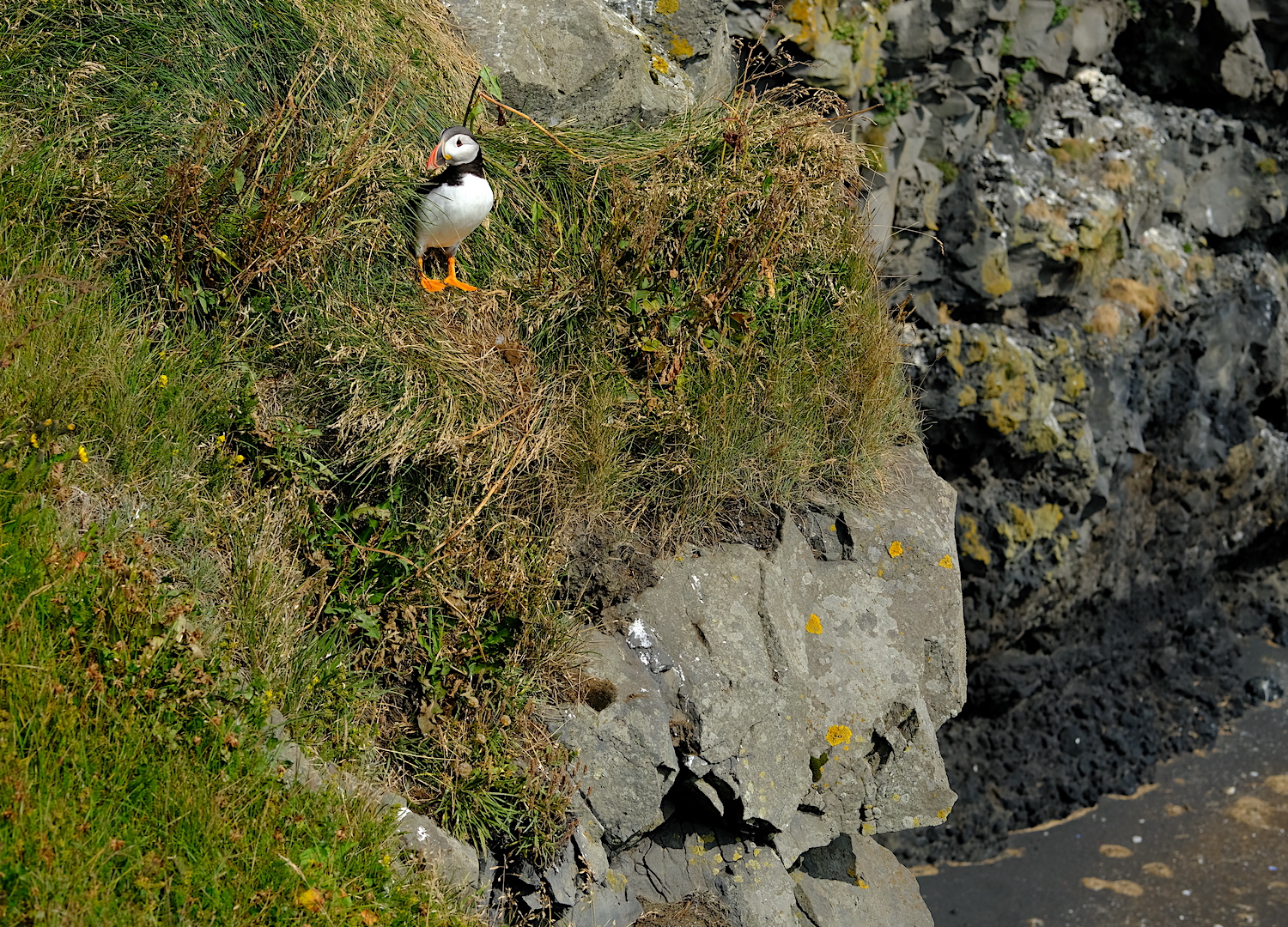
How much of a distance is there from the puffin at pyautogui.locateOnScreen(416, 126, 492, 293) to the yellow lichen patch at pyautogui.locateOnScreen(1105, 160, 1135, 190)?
7700 millimetres

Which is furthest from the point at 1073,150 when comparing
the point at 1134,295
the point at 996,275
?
the point at 996,275

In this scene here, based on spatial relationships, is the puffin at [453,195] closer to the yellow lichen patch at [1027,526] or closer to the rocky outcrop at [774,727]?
the rocky outcrop at [774,727]

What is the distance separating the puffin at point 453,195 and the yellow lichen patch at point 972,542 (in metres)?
6.01

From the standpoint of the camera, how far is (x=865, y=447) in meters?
5.09

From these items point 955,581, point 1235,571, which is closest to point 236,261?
point 955,581

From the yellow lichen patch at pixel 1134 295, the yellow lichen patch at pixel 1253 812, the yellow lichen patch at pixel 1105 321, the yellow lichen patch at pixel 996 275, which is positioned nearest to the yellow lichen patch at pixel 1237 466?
the yellow lichen patch at pixel 1134 295

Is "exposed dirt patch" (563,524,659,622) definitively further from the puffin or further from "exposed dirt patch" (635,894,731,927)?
the puffin

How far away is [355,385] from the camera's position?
3.94m

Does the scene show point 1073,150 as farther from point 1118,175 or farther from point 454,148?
point 454,148

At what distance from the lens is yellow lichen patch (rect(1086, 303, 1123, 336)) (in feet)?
31.1

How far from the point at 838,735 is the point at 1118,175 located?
763cm

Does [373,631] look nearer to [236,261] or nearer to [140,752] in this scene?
[140,752]

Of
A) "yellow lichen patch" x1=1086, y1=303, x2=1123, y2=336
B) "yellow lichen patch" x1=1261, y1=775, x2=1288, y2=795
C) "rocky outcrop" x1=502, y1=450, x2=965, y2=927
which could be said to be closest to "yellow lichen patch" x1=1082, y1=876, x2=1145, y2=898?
"yellow lichen patch" x1=1261, y1=775, x2=1288, y2=795

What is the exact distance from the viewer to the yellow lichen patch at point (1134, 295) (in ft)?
32.2
